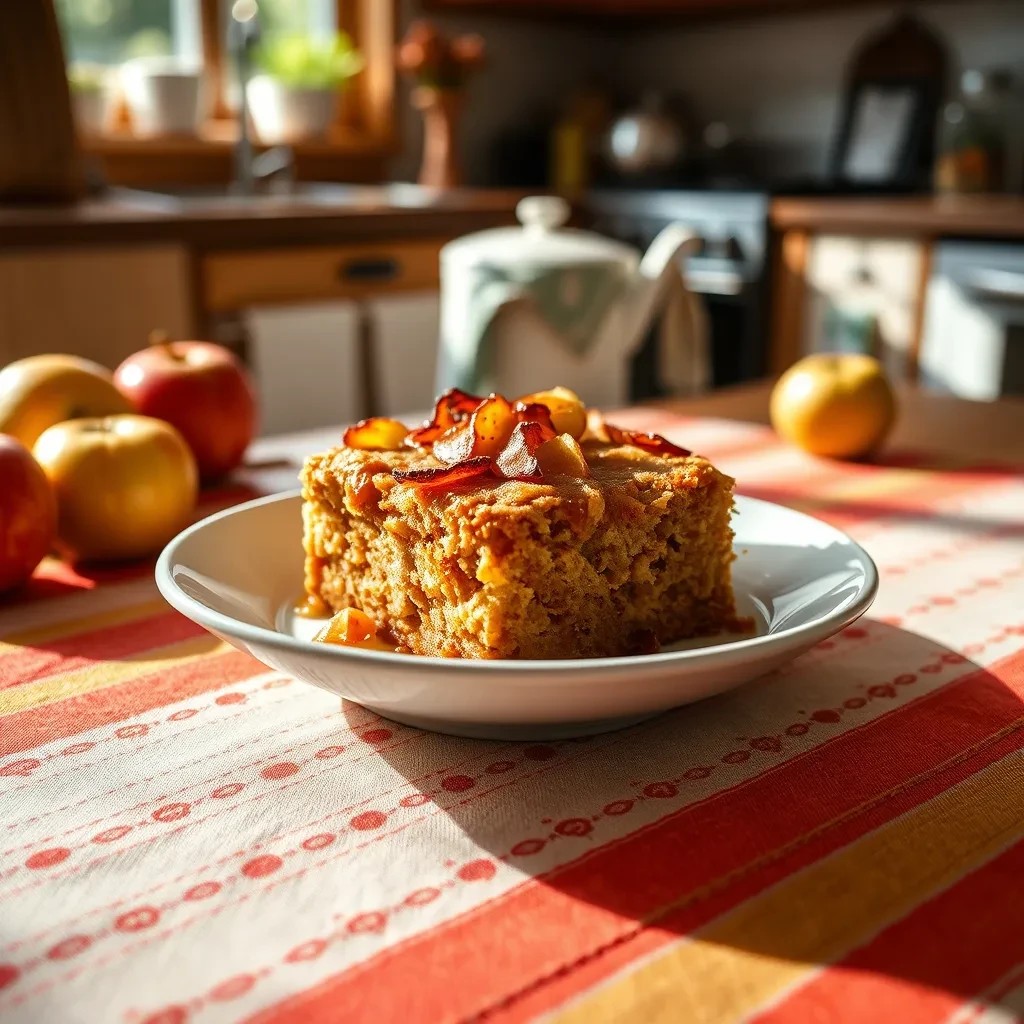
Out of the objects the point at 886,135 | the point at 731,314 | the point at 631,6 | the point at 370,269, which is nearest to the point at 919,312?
the point at 731,314

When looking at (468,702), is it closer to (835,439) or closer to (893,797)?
(893,797)

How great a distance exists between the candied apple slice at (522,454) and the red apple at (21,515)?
37 cm

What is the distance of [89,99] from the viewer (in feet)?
9.78

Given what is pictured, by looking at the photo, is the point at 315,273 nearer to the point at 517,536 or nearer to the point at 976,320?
the point at 976,320

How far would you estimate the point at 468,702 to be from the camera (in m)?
0.51

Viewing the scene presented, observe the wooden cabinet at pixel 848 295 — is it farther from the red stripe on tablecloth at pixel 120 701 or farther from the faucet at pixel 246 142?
the red stripe on tablecloth at pixel 120 701

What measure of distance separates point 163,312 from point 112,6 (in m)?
1.26

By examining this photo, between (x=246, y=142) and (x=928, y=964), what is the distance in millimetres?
2921

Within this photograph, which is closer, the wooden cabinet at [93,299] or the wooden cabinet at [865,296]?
the wooden cabinet at [93,299]

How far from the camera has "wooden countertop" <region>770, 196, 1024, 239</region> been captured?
2.56 metres

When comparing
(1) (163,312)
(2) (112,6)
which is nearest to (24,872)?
(1) (163,312)

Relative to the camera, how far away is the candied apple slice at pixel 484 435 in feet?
2.18

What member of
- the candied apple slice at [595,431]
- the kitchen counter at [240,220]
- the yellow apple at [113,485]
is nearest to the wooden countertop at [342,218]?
the kitchen counter at [240,220]

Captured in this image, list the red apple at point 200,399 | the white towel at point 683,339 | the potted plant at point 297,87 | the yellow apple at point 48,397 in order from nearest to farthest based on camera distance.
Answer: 1. the yellow apple at point 48,397
2. the red apple at point 200,399
3. the white towel at point 683,339
4. the potted plant at point 297,87
